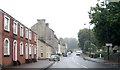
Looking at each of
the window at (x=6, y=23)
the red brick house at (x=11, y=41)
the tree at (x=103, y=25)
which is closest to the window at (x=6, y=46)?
the red brick house at (x=11, y=41)

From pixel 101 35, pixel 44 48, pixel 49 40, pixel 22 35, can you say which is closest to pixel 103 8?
pixel 101 35

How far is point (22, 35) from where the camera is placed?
47.7 metres

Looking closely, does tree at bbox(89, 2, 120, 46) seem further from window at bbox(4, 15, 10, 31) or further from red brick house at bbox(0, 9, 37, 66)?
window at bbox(4, 15, 10, 31)

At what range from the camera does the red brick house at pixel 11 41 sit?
3459cm

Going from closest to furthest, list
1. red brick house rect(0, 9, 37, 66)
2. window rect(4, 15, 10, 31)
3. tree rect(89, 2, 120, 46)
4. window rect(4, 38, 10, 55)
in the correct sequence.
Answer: red brick house rect(0, 9, 37, 66)
window rect(4, 15, 10, 31)
window rect(4, 38, 10, 55)
tree rect(89, 2, 120, 46)

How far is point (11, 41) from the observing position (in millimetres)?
39344

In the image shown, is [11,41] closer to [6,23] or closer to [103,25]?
[6,23]

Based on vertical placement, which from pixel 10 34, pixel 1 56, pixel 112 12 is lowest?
pixel 1 56

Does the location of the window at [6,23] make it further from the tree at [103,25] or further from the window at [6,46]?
the tree at [103,25]

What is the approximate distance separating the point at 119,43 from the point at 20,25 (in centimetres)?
1833

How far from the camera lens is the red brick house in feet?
113

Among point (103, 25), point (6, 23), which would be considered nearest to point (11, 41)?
point (6, 23)

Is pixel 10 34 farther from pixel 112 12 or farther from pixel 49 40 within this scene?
pixel 49 40

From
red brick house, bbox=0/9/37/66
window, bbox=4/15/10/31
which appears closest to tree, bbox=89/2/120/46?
red brick house, bbox=0/9/37/66
